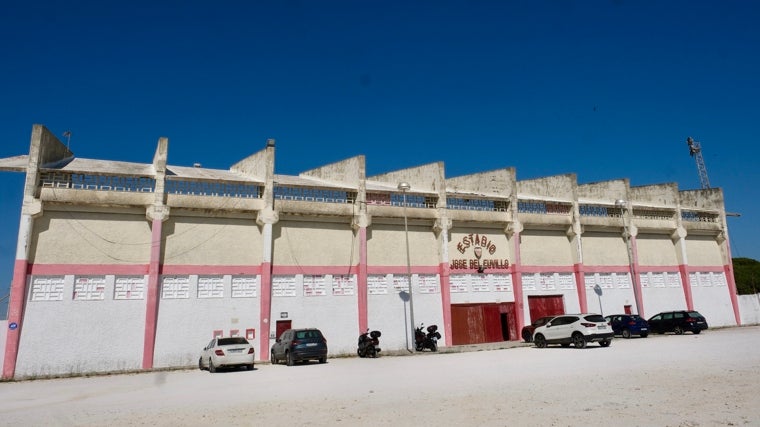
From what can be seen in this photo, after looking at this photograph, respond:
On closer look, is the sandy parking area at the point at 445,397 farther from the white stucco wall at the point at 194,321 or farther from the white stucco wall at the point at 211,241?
the white stucco wall at the point at 211,241

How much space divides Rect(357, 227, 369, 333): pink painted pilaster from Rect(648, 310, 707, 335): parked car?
1991 cm

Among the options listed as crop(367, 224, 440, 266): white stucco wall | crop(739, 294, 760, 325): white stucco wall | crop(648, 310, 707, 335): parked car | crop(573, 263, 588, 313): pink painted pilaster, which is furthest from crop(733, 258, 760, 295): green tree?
crop(367, 224, 440, 266): white stucco wall

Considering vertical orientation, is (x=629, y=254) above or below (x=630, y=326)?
above

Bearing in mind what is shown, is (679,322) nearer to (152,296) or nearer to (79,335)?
(152,296)

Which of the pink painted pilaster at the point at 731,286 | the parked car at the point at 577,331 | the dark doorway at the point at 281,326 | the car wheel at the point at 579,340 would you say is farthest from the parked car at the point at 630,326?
the dark doorway at the point at 281,326

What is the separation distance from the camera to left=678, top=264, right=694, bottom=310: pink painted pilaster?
3822cm

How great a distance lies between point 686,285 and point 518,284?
16.4 meters

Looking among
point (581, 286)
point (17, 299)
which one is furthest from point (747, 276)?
point (17, 299)

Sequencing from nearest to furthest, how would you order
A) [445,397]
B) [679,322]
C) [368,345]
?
[445,397], [368,345], [679,322]

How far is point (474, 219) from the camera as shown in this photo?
31.6m

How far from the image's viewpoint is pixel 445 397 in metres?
10.4

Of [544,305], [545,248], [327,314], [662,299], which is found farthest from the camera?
[662,299]

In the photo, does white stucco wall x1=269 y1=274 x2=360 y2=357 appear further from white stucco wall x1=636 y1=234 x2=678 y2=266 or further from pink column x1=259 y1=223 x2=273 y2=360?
white stucco wall x1=636 y1=234 x2=678 y2=266

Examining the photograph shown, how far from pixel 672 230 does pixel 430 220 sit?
880 inches
